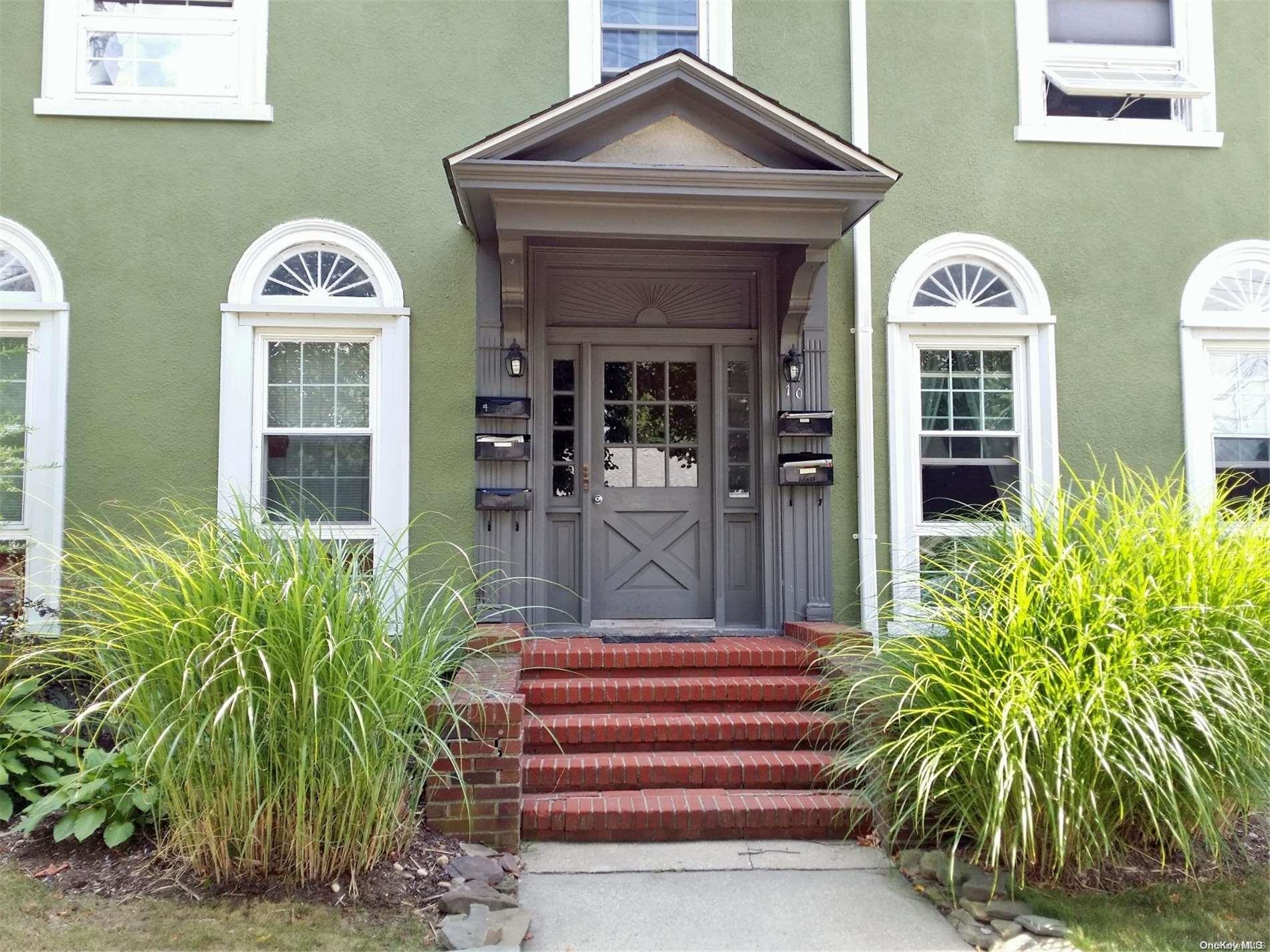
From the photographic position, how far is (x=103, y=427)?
5.52m

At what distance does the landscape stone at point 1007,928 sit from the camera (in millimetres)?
3202

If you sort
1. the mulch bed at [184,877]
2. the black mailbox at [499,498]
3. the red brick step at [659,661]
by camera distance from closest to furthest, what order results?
the mulch bed at [184,877] < the red brick step at [659,661] < the black mailbox at [499,498]

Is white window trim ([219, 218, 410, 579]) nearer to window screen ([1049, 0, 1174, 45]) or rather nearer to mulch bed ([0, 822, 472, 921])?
mulch bed ([0, 822, 472, 921])

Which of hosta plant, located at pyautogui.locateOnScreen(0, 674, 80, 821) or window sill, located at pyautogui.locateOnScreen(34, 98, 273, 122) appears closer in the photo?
hosta plant, located at pyautogui.locateOnScreen(0, 674, 80, 821)

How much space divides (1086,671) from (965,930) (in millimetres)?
1117

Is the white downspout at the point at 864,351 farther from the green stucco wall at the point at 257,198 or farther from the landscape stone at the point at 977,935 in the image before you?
the landscape stone at the point at 977,935

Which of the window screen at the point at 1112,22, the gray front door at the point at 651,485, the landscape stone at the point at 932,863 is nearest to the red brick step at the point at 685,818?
the landscape stone at the point at 932,863

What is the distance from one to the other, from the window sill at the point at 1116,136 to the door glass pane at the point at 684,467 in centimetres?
317

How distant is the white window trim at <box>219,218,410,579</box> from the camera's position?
5562mm

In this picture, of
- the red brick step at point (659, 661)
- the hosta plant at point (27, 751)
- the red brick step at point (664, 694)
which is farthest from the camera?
the red brick step at point (659, 661)

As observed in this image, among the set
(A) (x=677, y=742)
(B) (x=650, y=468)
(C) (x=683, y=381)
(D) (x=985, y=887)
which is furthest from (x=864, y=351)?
(D) (x=985, y=887)

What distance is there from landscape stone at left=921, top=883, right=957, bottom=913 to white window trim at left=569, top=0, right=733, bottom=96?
5.06m

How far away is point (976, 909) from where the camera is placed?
334cm

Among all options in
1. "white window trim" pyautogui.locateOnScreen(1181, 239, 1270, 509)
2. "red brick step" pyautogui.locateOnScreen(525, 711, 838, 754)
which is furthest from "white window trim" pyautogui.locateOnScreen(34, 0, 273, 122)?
"white window trim" pyautogui.locateOnScreen(1181, 239, 1270, 509)
